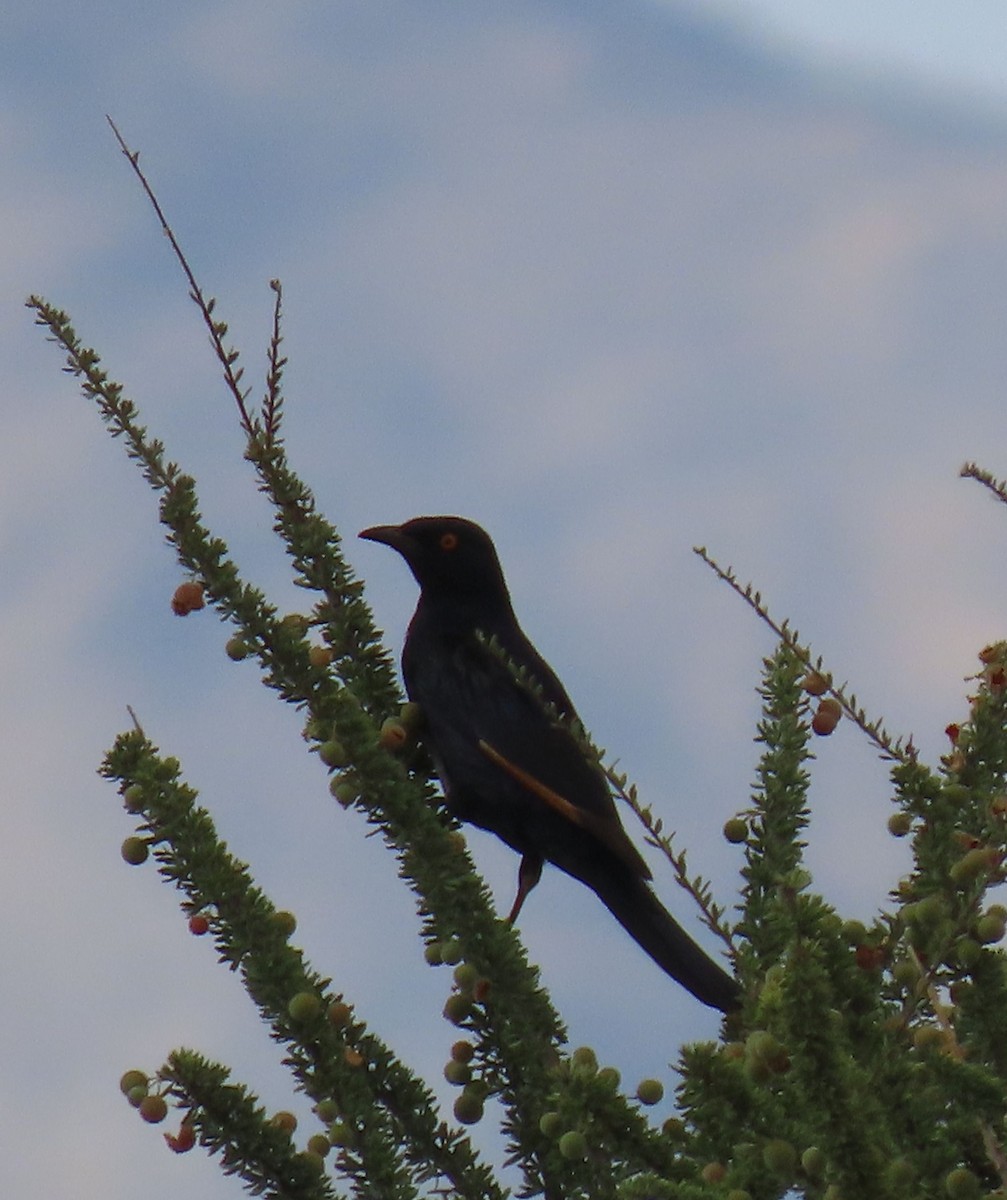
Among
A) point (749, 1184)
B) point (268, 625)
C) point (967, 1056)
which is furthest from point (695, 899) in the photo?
point (268, 625)

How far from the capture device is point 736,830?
359 centimetres

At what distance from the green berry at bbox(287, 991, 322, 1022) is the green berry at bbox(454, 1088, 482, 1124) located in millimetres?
349

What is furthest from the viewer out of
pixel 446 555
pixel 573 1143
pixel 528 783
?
pixel 446 555

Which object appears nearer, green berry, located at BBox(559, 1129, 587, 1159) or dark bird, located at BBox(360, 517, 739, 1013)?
Result: green berry, located at BBox(559, 1129, 587, 1159)

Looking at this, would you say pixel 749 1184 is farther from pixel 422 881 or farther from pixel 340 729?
pixel 340 729

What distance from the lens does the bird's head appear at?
545cm

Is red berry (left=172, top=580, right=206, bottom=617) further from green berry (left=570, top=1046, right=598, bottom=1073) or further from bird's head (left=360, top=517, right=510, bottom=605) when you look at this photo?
bird's head (left=360, top=517, right=510, bottom=605)

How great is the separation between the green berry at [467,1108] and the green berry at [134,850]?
752mm

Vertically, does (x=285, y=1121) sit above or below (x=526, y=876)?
below

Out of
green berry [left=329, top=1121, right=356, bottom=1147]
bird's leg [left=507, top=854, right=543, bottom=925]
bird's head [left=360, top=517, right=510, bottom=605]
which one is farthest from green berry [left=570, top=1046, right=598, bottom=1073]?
bird's head [left=360, top=517, right=510, bottom=605]

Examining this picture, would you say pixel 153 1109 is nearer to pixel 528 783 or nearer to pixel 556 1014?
pixel 556 1014

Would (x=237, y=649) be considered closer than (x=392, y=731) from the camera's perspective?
Yes

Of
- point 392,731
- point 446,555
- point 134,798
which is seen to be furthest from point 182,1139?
point 446,555

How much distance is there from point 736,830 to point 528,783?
1110mm
